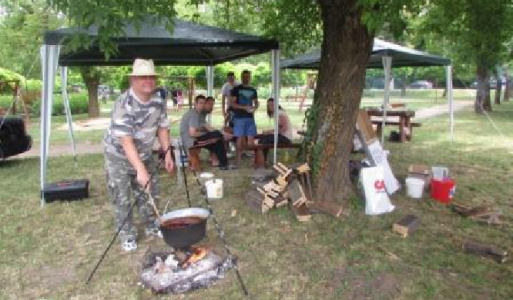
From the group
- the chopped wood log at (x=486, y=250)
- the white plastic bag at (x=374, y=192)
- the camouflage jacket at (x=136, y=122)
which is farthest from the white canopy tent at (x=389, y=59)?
the camouflage jacket at (x=136, y=122)

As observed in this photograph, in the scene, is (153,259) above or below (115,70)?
below

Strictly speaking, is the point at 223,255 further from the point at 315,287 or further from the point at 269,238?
the point at 315,287

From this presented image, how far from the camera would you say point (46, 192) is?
594cm

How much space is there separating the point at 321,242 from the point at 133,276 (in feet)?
5.94

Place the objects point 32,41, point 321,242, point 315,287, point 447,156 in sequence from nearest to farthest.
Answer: point 315,287 → point 321,242 → point 447,156 → point 32,41

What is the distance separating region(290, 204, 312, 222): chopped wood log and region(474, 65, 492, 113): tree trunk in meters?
15.9

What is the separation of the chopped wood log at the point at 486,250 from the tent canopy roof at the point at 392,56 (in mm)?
4578

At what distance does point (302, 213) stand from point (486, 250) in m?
1.87

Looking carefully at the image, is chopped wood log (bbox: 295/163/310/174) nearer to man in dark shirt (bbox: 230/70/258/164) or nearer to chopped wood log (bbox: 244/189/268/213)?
chopped wood log (bbox: 244/189/268/213)

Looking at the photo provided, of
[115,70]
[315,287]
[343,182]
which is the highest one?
[115,70]

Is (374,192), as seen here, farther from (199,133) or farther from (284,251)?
(199,133)

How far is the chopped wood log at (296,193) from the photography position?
5.35 m

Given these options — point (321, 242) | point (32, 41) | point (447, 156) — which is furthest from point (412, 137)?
point (32, 41)

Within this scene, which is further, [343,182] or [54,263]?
[343,182]
